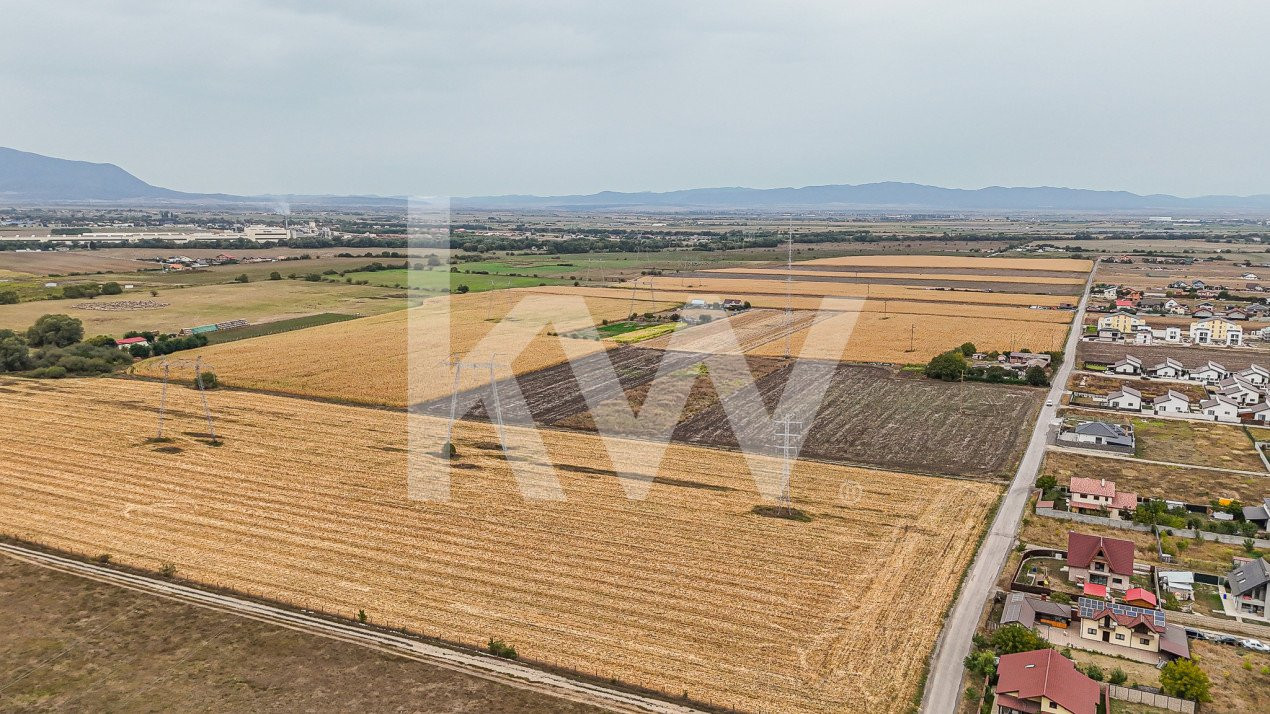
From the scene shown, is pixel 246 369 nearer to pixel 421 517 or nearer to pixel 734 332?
pixel 421 517

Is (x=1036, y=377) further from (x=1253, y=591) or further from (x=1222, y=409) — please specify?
(x=1253, y=591)

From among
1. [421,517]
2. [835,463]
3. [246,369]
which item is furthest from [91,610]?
[246,369]

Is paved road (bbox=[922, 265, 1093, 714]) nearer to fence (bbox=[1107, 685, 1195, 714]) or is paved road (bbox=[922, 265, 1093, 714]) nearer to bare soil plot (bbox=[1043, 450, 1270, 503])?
bare soil plot (bbox=[1043, 450, 1270, 503])

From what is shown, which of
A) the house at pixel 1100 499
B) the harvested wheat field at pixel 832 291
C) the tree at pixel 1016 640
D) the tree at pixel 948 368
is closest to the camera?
the tree at pixel 1016 640

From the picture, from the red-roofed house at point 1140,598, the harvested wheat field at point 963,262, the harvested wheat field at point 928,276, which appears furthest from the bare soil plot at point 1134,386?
the harvested wheat field at point 963,262

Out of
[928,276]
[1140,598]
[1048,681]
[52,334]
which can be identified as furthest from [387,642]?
[928,276]

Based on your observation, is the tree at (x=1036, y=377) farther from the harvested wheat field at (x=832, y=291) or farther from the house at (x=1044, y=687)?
the harvested wheat field at (x=832, y=291)
